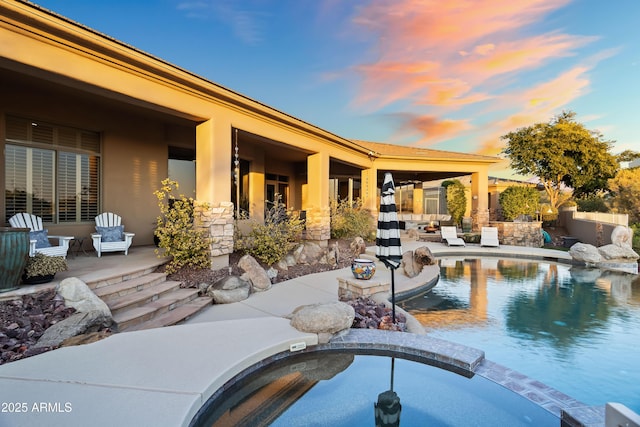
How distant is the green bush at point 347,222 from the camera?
11.3 m

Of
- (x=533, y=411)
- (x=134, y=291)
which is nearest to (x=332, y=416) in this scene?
(x=533, y=411)

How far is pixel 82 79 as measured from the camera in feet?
15.3

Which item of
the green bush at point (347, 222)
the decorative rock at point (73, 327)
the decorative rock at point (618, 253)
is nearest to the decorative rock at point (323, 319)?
the decorative rock at point (73, 327)

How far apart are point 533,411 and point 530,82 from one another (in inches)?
511

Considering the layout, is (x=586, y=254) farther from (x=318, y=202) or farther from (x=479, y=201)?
(x=318, y=202)

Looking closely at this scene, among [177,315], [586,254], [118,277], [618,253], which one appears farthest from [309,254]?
[618,253]

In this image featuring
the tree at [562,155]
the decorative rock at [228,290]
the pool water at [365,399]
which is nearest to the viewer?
the pool water at [365,399]

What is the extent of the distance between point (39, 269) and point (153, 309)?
5.09 ft

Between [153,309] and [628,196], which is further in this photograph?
[628,196]

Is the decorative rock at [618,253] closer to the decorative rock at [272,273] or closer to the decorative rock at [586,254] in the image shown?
the decorative rock at [586,254]

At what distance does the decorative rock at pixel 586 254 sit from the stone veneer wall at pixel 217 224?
1065cm

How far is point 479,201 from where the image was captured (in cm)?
1561

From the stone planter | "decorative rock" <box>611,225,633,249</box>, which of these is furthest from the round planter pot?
"decorative rock" <box>611,225,633,249</box>

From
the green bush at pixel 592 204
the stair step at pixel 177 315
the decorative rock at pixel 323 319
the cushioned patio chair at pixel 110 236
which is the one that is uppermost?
the green bush at pixel 592 204
